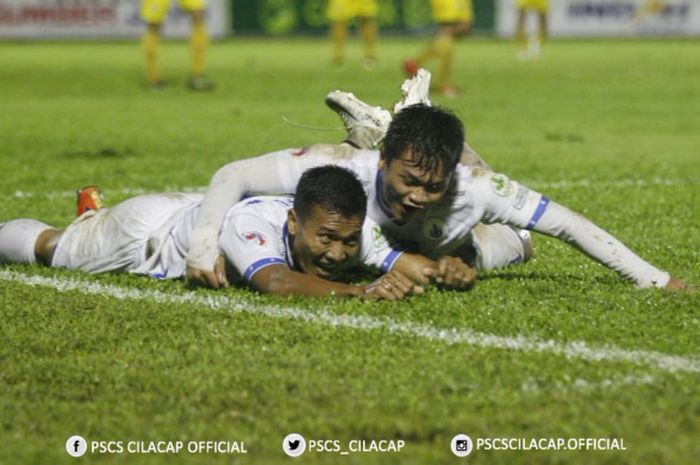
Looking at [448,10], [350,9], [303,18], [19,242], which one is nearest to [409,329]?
[19,242]

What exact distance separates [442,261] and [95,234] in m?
1.60

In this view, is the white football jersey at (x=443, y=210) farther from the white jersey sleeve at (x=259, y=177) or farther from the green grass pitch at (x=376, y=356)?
the green grass pitch at (x=376, y=356)

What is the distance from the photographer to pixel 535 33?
29.5 metres

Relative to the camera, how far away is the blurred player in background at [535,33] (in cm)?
2809

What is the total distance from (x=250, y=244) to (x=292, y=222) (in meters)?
0.18

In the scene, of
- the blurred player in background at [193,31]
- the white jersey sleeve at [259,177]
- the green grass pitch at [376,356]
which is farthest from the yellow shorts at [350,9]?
the white jersey sleeve at [259,177]

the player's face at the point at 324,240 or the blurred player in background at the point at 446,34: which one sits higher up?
the player's face at the point at 324,240

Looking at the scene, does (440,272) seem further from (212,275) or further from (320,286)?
(212,275)

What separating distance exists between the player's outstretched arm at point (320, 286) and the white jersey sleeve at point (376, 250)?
8.9 inches

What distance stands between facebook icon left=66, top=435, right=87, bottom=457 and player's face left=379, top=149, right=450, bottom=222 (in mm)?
1992

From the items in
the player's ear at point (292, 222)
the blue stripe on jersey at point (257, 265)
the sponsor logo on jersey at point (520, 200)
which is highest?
the sponsor logo on jersey at point (520, 200)

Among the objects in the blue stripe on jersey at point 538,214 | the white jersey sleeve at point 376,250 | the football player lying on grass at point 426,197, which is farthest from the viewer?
the white jersey sleeve at point 376,250

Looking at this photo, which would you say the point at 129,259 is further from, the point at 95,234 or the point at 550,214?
the point at 550,214

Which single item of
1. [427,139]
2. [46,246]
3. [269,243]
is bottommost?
[46,246]
